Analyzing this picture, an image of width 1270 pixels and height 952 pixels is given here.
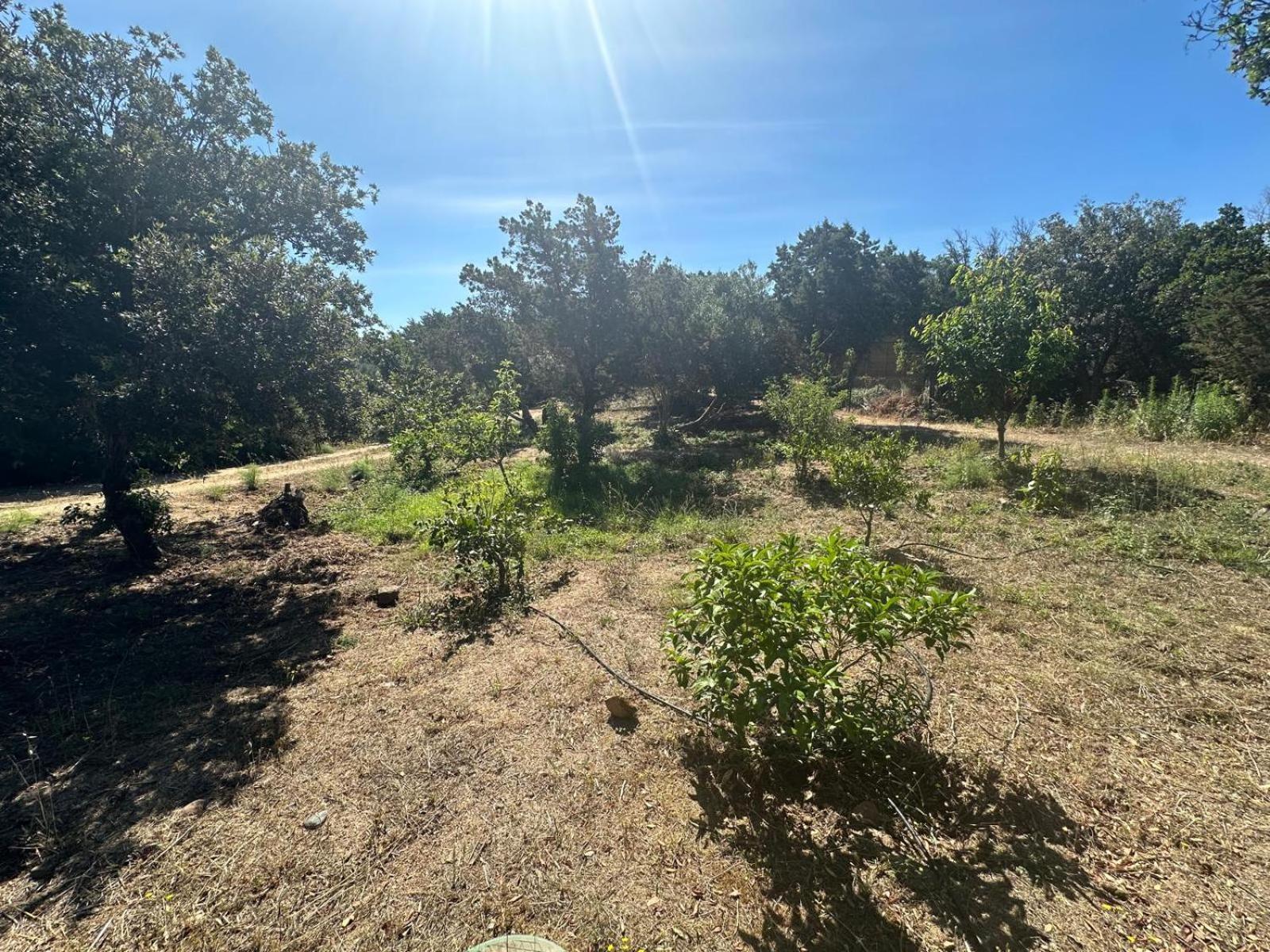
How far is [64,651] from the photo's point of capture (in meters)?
4.42

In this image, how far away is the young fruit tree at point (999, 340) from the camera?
8.73 m

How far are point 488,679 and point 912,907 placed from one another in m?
2.93

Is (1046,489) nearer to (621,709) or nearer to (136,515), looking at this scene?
(621,709)

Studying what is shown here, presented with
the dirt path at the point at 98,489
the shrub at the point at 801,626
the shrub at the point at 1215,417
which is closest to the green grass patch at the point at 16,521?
the dirt path at the point at 98,489

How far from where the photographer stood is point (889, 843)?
2.39 m

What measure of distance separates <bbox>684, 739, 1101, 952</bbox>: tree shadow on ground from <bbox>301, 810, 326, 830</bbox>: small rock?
6.46ft

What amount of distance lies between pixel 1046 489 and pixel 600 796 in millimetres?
7686

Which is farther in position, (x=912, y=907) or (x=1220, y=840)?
(x=1220, y=840)

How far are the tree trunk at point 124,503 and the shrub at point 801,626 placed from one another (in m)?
6.91

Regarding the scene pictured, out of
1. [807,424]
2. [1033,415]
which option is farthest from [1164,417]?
[807,424]

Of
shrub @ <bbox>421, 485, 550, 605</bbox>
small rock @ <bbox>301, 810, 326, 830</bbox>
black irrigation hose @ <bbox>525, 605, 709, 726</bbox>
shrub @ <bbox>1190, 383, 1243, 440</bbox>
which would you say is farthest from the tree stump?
shrub @ <bbox>1190, 383, 1243, 440</bbox>

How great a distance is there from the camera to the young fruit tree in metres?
8.73

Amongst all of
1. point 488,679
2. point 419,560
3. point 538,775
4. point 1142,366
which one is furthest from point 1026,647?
point 1142,366

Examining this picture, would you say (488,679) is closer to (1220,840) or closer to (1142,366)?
(1220,840)
